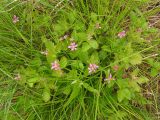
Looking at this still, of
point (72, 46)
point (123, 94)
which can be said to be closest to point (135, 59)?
point (123, 94)

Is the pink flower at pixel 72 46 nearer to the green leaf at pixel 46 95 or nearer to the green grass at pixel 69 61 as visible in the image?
the green grass at pixel 69 61

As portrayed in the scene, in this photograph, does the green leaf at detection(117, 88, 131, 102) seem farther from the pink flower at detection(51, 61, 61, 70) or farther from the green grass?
the pink flower at detection(51, 61, 61, 70)

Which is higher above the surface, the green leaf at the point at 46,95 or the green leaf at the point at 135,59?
the green leaf at the point at 135,59

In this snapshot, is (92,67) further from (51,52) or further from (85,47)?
(51,52)

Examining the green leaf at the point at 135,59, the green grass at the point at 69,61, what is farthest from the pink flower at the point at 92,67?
the green leaf at the point at 135,59

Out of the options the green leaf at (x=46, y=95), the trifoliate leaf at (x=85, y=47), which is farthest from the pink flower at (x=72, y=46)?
the green leaf at (x=46, y=95)

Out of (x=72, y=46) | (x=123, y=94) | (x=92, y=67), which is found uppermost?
(x=72, y=46)

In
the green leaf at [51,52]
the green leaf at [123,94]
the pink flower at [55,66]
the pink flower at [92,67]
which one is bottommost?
the green leaf at [123,94]

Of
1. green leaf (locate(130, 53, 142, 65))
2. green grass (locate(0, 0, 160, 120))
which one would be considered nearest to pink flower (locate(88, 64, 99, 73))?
green grass (locate(0, 0, 160, 120))

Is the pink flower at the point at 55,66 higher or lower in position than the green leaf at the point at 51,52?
lower

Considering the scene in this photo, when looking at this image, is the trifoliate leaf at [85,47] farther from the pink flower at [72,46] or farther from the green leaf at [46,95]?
the green leaf at [46,95]
